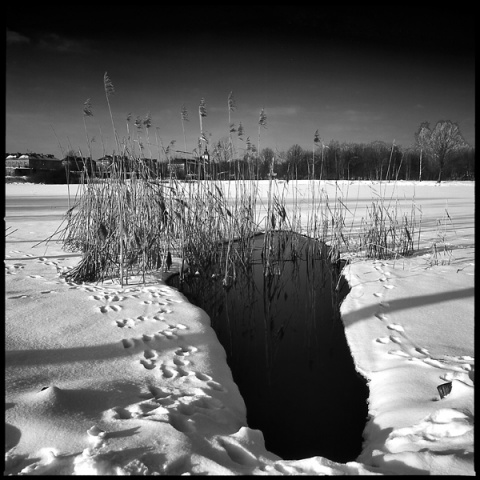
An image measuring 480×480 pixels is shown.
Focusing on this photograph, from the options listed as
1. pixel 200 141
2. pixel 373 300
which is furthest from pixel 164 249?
pixel 373 300

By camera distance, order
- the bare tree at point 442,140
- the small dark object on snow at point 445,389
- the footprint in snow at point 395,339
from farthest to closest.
→ the bare tree at point 442,140 < the footprint in snow at point 395,339 < the small dark object on snow at point 445,389

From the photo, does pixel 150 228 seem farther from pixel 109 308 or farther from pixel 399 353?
pixel 399 353

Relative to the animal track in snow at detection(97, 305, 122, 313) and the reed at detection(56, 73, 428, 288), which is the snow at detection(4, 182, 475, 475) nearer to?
the animal track in snow at detection(97, 305, 122, 313)

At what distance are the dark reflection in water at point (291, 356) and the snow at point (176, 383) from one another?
0.06 meters

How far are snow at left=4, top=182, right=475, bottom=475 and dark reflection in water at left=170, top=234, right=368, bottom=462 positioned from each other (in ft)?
0.21

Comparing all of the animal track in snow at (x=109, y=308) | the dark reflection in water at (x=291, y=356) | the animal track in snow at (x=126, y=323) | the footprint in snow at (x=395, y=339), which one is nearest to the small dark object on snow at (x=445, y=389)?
the dark reflection in water at (x=291, y=356)

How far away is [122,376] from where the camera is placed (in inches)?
42.6

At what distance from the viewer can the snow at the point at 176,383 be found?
69cm

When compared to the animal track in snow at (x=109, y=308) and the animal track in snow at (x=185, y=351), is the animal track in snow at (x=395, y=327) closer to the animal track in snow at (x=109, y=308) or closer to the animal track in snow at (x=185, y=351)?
the animal track in snow at (x=185, y=351)

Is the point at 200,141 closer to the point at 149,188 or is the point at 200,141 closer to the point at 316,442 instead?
the point at 149,188

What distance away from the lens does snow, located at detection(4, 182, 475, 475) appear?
2.27 feet

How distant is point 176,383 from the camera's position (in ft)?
3.52

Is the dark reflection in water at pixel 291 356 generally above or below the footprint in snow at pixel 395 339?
below

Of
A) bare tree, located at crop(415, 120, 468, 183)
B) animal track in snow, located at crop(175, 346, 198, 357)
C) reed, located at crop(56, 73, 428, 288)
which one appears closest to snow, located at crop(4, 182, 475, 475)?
animal track in snow, located at crop(175, 346, 198, 357)
